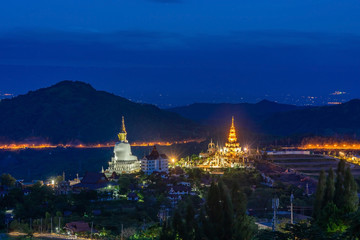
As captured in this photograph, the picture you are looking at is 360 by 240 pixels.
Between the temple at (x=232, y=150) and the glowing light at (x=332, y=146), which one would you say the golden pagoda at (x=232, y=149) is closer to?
the temple at (x=232, y=150)

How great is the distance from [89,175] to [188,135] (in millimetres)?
46514

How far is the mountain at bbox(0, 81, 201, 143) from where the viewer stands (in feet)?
266

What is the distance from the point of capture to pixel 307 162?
42.7 m

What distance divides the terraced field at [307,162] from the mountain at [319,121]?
35.6 m

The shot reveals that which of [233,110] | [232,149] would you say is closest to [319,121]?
[233,110]

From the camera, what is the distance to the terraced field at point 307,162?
39.8 m

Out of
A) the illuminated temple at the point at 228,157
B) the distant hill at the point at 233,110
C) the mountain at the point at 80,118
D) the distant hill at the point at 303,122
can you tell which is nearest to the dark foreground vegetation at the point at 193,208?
the illuminated temple at the point at 228,157

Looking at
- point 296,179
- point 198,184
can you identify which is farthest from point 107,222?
point 296,179

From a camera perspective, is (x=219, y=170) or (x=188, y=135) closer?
(x=219, y=170)

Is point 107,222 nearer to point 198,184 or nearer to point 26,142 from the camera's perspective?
point 198,184

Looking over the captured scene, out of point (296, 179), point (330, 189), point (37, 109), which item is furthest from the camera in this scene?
point (37, 109)

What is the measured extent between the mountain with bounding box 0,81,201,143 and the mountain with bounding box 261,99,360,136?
47.6 ft

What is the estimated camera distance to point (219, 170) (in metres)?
37.0

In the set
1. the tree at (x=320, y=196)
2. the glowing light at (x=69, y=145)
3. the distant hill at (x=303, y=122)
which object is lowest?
the tree at (x=320, y=196)
